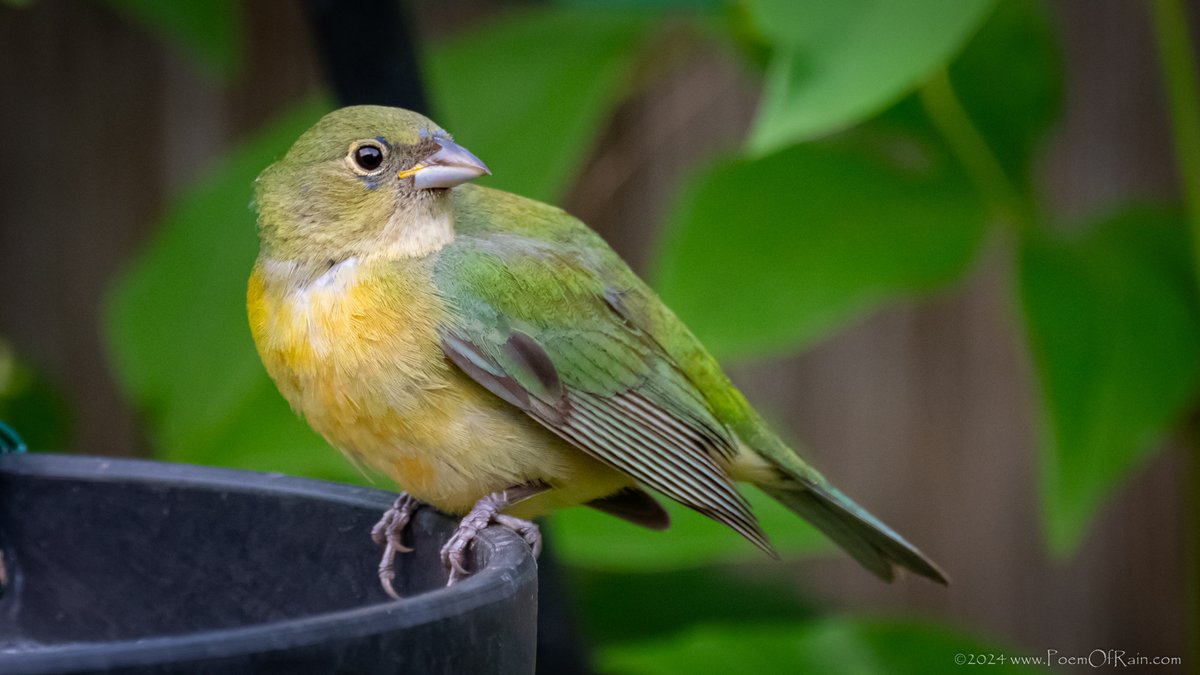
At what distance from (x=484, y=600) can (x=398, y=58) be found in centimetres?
155

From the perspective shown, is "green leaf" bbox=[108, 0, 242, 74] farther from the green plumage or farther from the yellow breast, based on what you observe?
the yellow breast

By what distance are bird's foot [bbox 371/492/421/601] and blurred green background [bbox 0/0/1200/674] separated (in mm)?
909

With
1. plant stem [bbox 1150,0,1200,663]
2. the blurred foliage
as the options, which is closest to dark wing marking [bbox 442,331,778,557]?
plant stem [bbox 1150,0,1200,663]

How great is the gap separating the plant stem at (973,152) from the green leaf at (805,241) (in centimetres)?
→ 5

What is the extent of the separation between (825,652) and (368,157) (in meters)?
1.86

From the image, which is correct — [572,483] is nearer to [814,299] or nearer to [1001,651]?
[814,299]

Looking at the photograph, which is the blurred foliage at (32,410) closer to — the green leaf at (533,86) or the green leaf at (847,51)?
the green leaf at (533,86)

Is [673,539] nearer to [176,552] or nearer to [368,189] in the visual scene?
[368,189]

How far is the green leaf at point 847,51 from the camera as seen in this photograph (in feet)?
8.99

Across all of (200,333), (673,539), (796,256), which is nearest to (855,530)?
(673,539)

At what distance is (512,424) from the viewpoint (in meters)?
2.69

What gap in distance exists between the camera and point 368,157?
9.56 feet

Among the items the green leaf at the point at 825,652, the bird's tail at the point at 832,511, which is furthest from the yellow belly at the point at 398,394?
the green leaf at the point at 825,652

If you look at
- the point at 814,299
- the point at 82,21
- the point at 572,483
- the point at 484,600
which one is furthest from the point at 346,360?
the point at 82,21
